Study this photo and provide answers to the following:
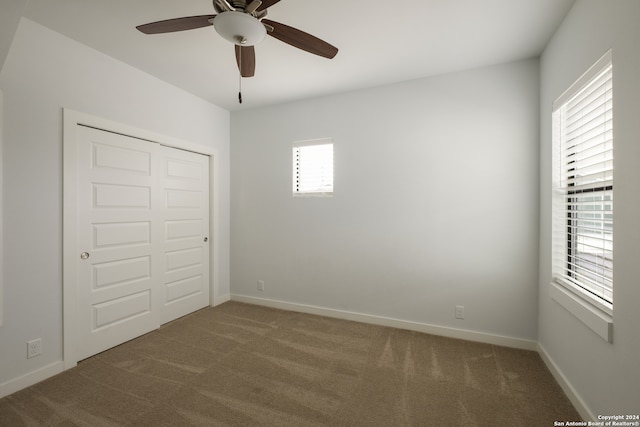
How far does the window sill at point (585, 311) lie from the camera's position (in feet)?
5.04

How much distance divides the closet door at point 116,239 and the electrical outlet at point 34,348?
0.84ft

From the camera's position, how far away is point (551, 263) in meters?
2.33

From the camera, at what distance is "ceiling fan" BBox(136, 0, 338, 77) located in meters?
1.52

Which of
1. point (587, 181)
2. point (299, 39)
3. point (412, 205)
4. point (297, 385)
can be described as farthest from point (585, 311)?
point (299, 39)

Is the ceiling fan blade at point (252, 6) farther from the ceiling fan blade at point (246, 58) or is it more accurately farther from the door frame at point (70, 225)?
the door frame at point (70, 225)

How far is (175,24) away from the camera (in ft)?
5.53

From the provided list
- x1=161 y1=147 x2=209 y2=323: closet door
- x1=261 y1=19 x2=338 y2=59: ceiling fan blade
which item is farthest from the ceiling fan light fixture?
x1=161 y1=147 x2=209 y2=323: closet door

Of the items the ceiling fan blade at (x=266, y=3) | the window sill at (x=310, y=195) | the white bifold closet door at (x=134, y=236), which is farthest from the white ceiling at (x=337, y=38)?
the window sill at (x=310, y=195)

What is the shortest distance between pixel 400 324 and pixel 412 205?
134 centimetres

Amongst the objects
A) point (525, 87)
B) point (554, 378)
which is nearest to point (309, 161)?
point (525, 87)

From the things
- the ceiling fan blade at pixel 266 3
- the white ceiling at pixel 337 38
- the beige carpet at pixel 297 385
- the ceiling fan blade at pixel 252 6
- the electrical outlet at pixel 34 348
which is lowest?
the beige carpet at pixel 297 385

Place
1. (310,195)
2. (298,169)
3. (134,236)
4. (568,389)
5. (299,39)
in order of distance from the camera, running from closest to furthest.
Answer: (299,39) → (568,389) → (134,236) → (310,195) → (298,169)

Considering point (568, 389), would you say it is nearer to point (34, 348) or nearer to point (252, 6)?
point (252, 6)

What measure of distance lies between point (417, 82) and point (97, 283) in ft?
12.3
